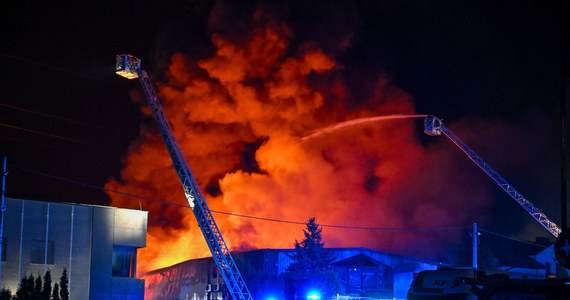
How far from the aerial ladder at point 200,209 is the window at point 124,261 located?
4623 millimetres

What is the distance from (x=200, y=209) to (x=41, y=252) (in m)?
10.5

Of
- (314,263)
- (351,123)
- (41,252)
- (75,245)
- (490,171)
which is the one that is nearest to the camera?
(41,252)

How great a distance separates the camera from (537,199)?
5812cm

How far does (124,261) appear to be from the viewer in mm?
39688

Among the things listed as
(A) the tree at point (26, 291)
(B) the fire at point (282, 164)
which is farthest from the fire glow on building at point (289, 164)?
(A) the tree at point (26, 291)

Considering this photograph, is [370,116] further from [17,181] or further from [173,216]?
[17,181]

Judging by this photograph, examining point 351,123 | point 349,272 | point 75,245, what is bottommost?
point 349,272

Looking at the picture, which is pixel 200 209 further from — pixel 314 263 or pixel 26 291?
pixel 26 291

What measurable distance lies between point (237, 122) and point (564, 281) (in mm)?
54939

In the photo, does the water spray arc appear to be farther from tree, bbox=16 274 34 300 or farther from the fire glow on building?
tree, bbox=16 274 34 300

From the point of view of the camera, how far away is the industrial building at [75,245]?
34.8 m

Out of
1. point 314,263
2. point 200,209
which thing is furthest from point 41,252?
point 314,263

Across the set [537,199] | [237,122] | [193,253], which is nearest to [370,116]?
[237,122]

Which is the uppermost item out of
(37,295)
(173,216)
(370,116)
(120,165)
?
(370,116)
